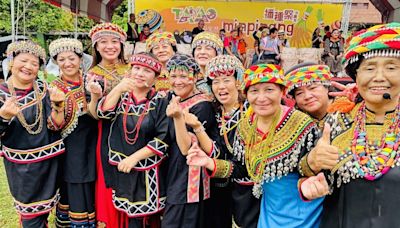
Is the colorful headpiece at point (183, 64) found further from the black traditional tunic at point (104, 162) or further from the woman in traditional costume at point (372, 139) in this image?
the woman in traditional costume at point (372, 139)

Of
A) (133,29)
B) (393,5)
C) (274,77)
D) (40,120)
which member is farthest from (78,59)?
(393,5)

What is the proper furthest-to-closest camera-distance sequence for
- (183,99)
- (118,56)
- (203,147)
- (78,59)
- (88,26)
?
(88,26) < (118,56) < (78,59) < (183,99) < (203,147)

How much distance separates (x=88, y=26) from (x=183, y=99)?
20.6m

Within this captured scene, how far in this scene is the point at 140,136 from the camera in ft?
8.36

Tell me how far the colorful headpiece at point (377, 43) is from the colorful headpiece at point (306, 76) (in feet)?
1.93

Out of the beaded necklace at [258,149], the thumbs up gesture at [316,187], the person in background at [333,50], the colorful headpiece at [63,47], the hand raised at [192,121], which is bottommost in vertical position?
the thumbs up gesture at [316,187]

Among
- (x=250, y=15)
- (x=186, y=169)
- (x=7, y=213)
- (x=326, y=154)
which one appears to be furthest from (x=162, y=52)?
(x=250, y=15)

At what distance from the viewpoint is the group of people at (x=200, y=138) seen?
5.11 ft

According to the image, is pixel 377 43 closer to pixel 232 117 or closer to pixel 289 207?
pixel 289 207

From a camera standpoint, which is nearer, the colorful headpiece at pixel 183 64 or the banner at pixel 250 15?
the colorful headpiece at pixel 183 64

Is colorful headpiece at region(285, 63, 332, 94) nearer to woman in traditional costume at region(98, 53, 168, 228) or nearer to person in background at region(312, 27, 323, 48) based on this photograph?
woman in traditional costume at region(98, 53, 168, 228)

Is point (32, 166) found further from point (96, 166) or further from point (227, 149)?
point (227, 149)

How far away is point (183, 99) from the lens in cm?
254

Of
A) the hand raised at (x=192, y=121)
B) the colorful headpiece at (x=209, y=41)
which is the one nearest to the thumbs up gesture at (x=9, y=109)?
the hand raised at (x=192, y=121)
